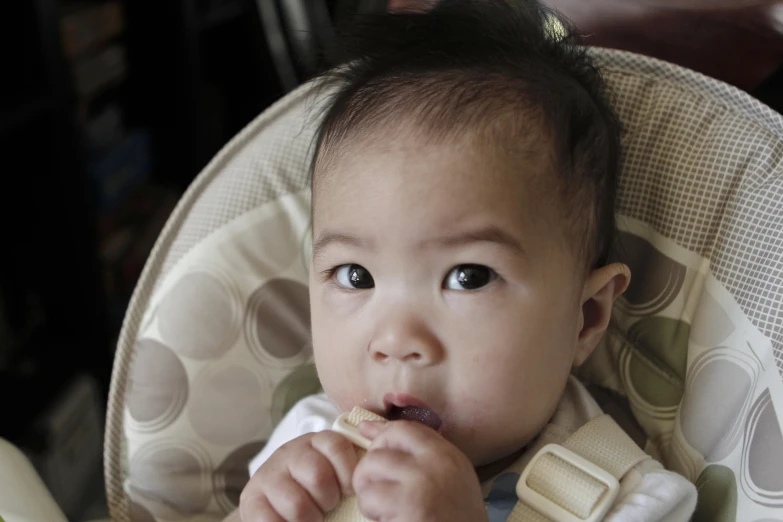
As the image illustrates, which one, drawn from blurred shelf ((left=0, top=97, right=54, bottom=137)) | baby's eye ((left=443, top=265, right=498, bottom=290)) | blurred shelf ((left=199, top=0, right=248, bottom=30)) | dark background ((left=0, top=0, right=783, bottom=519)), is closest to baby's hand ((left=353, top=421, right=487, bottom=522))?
baby's eye ((left=443, top=265, right=498, bottom=290))

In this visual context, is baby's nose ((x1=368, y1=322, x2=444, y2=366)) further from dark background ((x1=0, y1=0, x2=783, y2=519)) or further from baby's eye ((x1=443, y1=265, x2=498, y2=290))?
dark background ((x1=0, y1=0, x2=783, y2=519))

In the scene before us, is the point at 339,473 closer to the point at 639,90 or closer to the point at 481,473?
the point at 481,473

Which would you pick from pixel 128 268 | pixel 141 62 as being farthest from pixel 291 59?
pixel 128 268

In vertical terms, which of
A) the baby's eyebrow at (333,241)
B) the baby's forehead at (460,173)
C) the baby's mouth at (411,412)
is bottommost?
the baby's mouth at (411,412)

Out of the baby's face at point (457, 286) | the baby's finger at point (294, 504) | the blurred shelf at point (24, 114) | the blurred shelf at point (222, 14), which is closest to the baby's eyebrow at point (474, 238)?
the baby's face at point (457, 286)

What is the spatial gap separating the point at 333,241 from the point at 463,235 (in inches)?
5.3

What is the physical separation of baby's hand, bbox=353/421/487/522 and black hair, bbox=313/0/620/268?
0.81 ft

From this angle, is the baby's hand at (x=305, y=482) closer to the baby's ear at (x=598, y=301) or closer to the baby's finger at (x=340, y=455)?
the baby's finger at (x=340, y=455)

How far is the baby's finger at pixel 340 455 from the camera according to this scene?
66 centimetres

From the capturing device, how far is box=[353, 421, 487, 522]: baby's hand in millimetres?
607

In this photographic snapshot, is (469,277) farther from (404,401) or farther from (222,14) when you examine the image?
(222,14)

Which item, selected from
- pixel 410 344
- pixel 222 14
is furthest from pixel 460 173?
pixel 222 14

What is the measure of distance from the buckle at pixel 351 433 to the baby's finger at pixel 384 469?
0.09 ft

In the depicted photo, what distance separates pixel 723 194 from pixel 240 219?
549 millimetres
